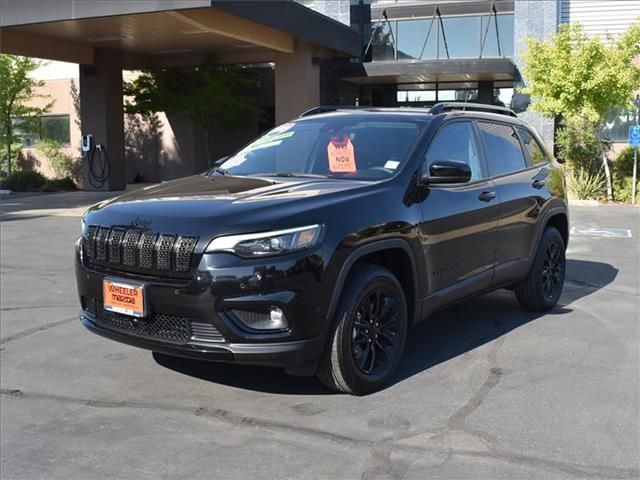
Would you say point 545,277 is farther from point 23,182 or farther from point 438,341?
point 23,182

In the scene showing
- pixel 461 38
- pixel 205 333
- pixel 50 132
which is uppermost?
pixel 461 38

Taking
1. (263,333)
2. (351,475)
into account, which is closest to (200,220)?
(263,333)

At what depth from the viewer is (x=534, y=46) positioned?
1838 centimetres

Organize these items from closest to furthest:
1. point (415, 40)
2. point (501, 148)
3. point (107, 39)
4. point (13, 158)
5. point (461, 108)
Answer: point (461, 108)
point (501, 148)
point (107, 39)
point (415, 40)
point (13, 158)

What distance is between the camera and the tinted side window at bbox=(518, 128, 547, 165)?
6711 millimetres

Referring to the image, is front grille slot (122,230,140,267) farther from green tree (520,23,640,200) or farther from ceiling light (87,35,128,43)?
ceiling light (87,35,128,43)

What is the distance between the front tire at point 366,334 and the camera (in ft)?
14.1

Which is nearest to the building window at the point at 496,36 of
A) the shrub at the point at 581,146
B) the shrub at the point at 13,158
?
→ the shrub at the point at 581,146

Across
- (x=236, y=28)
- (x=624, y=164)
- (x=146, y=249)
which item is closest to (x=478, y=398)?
(x=146, y=249)

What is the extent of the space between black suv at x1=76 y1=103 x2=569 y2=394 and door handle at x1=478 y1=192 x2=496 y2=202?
0.11 ft

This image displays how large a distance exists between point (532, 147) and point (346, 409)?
3697 millimetres

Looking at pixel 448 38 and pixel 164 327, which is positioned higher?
pixel 448 38

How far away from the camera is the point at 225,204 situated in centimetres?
424

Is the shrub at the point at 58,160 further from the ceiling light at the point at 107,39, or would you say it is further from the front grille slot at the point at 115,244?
the front grille slot at the point at 115,244
